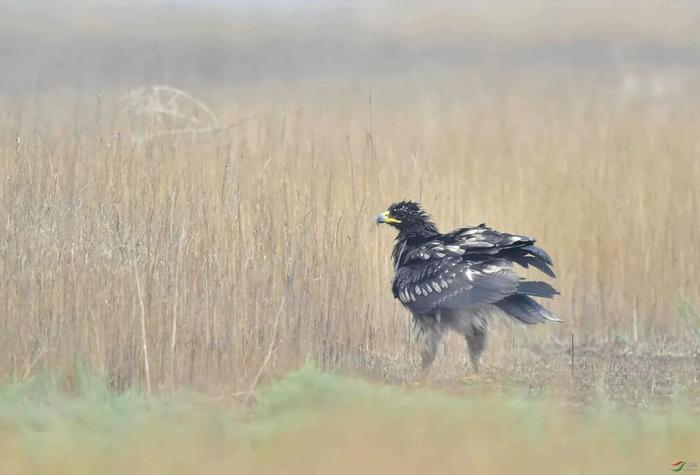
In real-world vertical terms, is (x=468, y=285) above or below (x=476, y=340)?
above

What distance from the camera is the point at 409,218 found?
7977mm

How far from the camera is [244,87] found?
55.8 feet

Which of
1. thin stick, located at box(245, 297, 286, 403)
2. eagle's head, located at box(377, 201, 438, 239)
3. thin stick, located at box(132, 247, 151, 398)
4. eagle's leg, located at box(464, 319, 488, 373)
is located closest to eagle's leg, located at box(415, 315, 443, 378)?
eagle's leg, located at box(464, 319, 488, 373)

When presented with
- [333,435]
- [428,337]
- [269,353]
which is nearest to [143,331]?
[269,353]

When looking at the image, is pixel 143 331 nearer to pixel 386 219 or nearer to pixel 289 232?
pixel 289 232

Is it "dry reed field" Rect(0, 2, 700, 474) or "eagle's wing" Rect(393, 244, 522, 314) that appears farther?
"eagle's wing" Rect(393, 244, 522, 314)

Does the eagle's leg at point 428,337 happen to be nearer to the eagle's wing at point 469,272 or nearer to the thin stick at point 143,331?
the eagle's wing at point 469,272

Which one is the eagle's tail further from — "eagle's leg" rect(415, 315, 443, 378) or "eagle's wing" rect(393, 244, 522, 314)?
"eagle's leg" rect(415, 315, 443, 378)

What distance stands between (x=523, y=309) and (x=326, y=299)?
4.20ft

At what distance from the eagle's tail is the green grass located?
1273 millimetres

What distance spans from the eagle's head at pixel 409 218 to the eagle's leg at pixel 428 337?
0.63 metres

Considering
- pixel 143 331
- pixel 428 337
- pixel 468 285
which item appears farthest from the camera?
pixel 428 337

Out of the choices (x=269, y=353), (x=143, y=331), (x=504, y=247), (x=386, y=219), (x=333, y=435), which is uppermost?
(x=386, y=219)

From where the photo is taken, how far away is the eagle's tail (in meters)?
7.41
